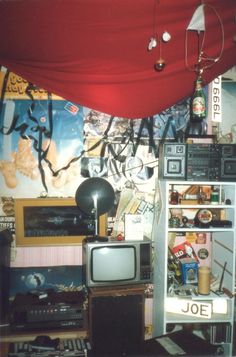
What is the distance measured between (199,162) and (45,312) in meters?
1.98

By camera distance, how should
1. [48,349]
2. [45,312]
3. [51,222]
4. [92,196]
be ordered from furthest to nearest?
[51,222], [92,196], [45,312], [48,349]

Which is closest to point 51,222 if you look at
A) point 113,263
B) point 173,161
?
point 113,263

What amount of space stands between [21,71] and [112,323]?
2.41 metres

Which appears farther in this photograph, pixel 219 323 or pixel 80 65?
pixel 219 323

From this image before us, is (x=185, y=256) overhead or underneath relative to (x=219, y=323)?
overhead

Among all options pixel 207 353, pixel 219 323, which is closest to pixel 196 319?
pixel 219 323

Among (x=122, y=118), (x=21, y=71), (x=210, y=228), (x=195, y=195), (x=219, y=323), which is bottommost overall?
(x=219, y=323)

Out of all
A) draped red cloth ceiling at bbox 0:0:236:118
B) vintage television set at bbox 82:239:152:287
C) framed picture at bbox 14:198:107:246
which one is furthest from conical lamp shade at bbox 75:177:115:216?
draped red cloth ceiling at bbox 0:0:236:118

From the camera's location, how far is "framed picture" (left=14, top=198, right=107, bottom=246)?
347cm

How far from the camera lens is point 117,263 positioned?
3178mm

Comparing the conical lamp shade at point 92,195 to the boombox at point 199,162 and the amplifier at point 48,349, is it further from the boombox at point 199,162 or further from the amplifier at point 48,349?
the amplifier at point 48,349

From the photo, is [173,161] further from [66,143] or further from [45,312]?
[45,312]

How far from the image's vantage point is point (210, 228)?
10.5 ft

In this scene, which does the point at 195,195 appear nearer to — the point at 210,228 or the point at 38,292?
the point at 210,228
